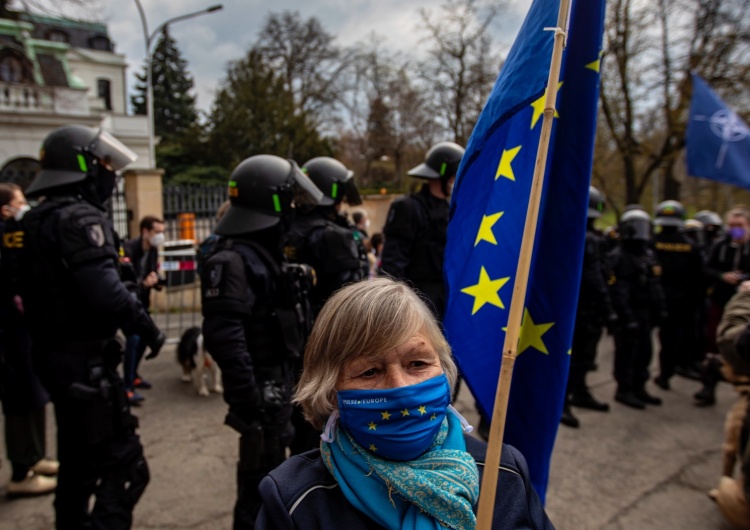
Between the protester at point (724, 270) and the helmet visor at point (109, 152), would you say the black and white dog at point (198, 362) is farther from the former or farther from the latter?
the protester at point (724, 270)

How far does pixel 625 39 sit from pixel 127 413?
53.5 ft

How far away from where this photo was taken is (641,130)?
1758cm

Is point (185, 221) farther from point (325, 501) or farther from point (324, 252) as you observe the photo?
point (325, 501)

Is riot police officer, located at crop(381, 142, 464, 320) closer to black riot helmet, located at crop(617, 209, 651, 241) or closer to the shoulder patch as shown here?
the shoulder patch

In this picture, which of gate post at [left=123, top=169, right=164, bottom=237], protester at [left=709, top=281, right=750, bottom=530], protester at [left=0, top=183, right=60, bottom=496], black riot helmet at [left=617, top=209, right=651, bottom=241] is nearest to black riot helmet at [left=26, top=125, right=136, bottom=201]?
protester at [left=0, top=183, right=60, bottom=496]

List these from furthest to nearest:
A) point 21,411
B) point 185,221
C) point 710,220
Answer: point 185,221 < point 710,220 < point 21,411

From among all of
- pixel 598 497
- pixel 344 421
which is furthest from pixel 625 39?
pixel 344 421

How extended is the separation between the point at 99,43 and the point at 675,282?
2178 inches

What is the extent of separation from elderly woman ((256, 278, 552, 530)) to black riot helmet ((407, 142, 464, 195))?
2.95 meters

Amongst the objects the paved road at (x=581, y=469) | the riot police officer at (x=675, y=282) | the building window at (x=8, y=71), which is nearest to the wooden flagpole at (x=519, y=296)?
the paved road at (x=581, y=469)

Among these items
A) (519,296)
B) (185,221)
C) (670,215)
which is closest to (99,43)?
(185,221)

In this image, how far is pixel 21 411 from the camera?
3.61 meters

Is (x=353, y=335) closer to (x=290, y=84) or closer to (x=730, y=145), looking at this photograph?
(x=730, y=145)

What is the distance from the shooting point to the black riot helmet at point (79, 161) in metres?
2.90
